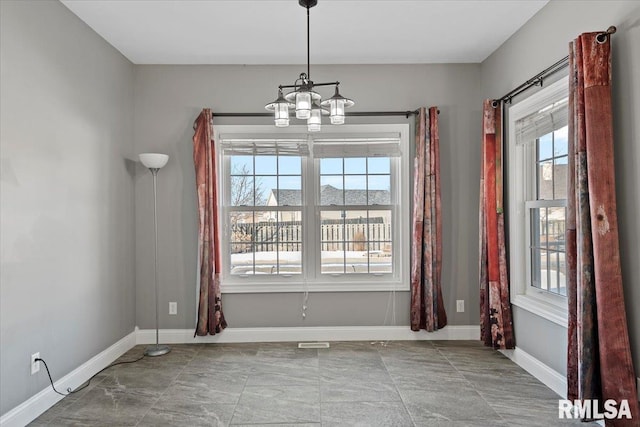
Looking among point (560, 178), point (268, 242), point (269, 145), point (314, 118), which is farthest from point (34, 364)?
point (560, 178)

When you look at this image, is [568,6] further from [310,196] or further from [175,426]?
[175,426]

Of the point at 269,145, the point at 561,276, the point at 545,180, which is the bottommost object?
the point at 561,276

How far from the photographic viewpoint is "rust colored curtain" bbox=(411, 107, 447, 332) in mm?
3969

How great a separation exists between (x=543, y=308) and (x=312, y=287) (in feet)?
6.69

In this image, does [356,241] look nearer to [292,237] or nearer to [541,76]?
[292,237]

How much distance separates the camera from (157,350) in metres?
3.79

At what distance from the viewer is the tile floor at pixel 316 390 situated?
2.57 metres

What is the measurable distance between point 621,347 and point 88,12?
4075 millimetres

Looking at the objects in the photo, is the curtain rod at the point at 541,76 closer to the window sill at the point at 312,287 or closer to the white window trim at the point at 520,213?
the white window trim at the point at 520,213

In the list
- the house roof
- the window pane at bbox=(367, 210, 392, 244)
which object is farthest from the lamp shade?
the window pane at bbox=(367, 210, 392, 244)

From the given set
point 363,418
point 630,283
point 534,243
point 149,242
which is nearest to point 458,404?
point 363,418

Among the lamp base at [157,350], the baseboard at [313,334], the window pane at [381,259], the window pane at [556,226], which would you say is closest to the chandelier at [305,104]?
the window pane at [556,226]

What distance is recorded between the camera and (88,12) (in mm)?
3082

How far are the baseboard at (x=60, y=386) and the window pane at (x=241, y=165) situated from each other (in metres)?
1.88
